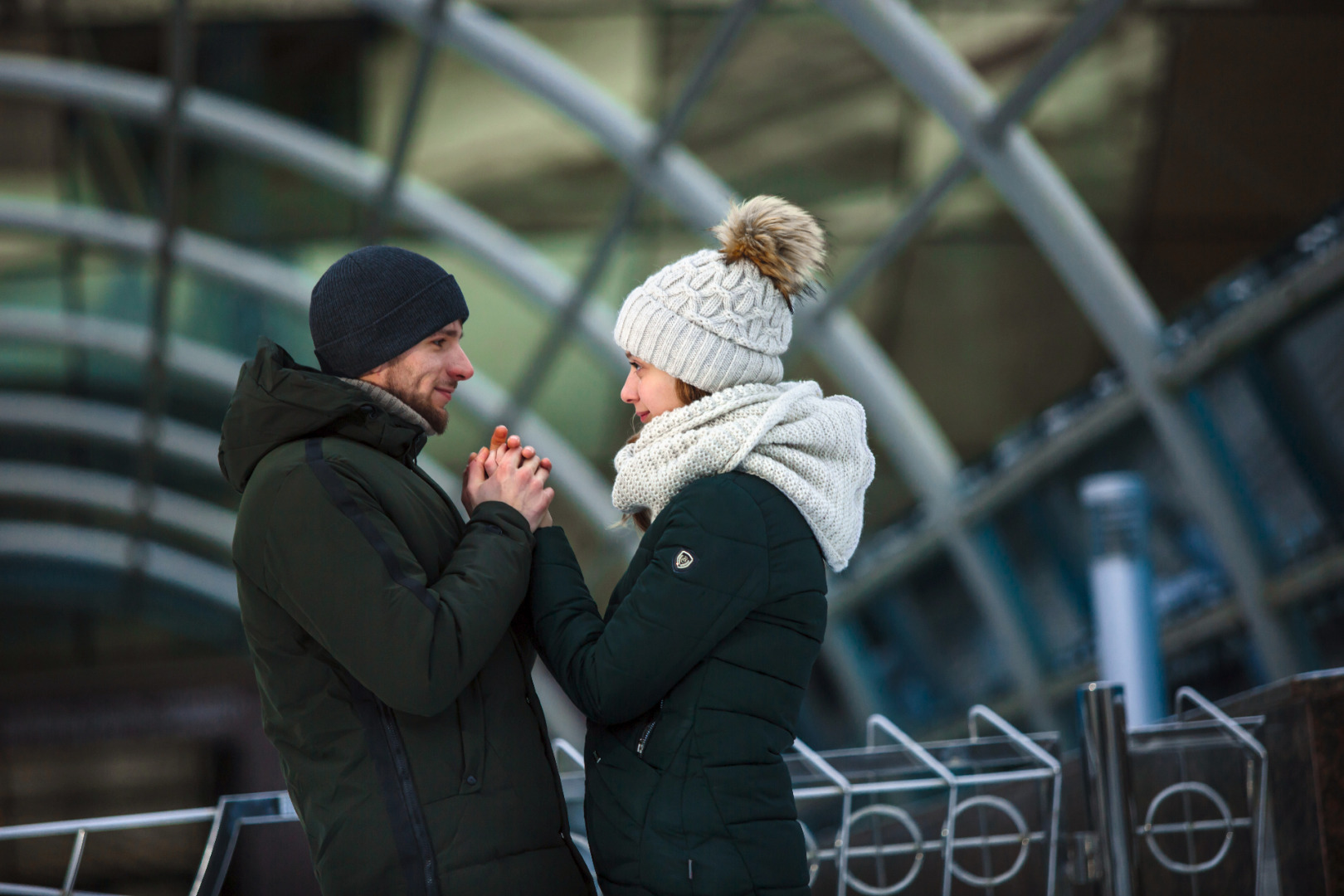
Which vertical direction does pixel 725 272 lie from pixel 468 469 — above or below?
above

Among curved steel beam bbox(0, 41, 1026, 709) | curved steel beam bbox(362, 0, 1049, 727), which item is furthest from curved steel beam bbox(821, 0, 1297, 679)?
curved steel beam bbox(0, 41, 1026, 709)

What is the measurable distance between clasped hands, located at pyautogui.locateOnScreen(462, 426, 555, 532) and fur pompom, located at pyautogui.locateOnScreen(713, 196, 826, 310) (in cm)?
55

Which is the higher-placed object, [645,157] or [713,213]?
[645,157]

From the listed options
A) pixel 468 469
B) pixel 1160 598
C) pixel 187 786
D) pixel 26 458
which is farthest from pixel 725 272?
pixel 187 786

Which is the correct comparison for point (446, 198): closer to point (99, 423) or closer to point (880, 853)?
point (99, 423)

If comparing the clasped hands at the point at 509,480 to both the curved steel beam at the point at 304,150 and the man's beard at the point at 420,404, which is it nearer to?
the man's beard at the point at 420,404

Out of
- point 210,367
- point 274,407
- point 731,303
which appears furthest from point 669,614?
point 210,367

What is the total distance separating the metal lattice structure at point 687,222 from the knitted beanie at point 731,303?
524 centimetres

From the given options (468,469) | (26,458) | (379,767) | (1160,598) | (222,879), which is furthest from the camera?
(26,458)

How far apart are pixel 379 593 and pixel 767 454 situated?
73 cm

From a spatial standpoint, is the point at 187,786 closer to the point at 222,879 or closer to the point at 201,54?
the point at 201,54

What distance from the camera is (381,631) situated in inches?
86.0

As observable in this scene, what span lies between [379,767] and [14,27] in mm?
15977

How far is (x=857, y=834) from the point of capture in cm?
363
